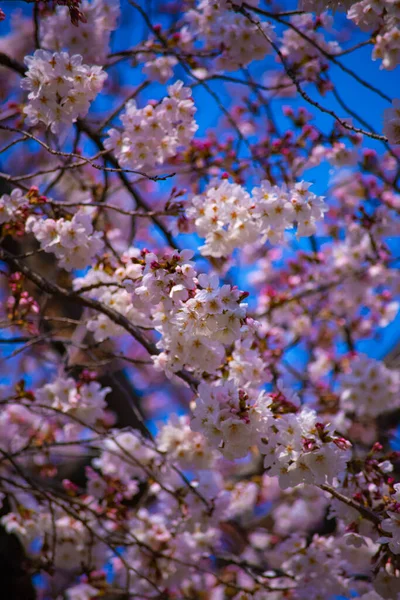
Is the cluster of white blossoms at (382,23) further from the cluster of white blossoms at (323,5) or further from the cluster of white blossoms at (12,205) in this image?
the cluster of white blossoms at (12,205)

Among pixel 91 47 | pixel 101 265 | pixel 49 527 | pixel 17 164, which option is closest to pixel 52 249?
pixel 101 265

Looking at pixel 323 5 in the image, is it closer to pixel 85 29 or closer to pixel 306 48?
pixel 306 48

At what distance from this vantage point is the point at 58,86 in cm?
214

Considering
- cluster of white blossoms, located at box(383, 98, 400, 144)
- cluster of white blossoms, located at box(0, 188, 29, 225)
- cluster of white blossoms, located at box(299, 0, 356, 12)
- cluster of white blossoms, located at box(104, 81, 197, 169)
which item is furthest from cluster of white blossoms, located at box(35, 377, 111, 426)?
cluster of white blossoms, located at box(299, 0, 356, 12)

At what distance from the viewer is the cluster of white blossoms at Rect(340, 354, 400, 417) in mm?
3889

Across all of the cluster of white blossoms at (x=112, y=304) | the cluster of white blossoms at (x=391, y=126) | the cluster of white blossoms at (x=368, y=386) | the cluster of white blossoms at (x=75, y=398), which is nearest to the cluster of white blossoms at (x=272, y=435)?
the cluster of white blossoms at (x=112, y=304)

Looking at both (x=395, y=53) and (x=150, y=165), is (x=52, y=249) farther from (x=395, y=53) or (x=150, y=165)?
(x=395, y=53)

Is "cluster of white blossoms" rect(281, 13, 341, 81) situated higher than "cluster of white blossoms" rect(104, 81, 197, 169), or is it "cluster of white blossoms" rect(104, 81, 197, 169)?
"cluster of white blossoms" rect(281, 13, 341, 81)

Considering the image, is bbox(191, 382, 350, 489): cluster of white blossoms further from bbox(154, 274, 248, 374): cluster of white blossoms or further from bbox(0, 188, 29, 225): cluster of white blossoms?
bbox(0, 188, 29, 225): cluster of white blossoms

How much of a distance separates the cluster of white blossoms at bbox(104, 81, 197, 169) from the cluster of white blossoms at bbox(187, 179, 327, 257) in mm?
380

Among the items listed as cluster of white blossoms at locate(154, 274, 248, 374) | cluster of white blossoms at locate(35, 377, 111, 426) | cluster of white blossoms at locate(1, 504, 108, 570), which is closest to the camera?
cluster of white blossoms at locate(154, 274, 248, 374)

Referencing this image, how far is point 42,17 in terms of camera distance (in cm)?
326

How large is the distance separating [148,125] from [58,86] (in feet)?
1.59

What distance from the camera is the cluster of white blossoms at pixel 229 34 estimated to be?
2.75 m
